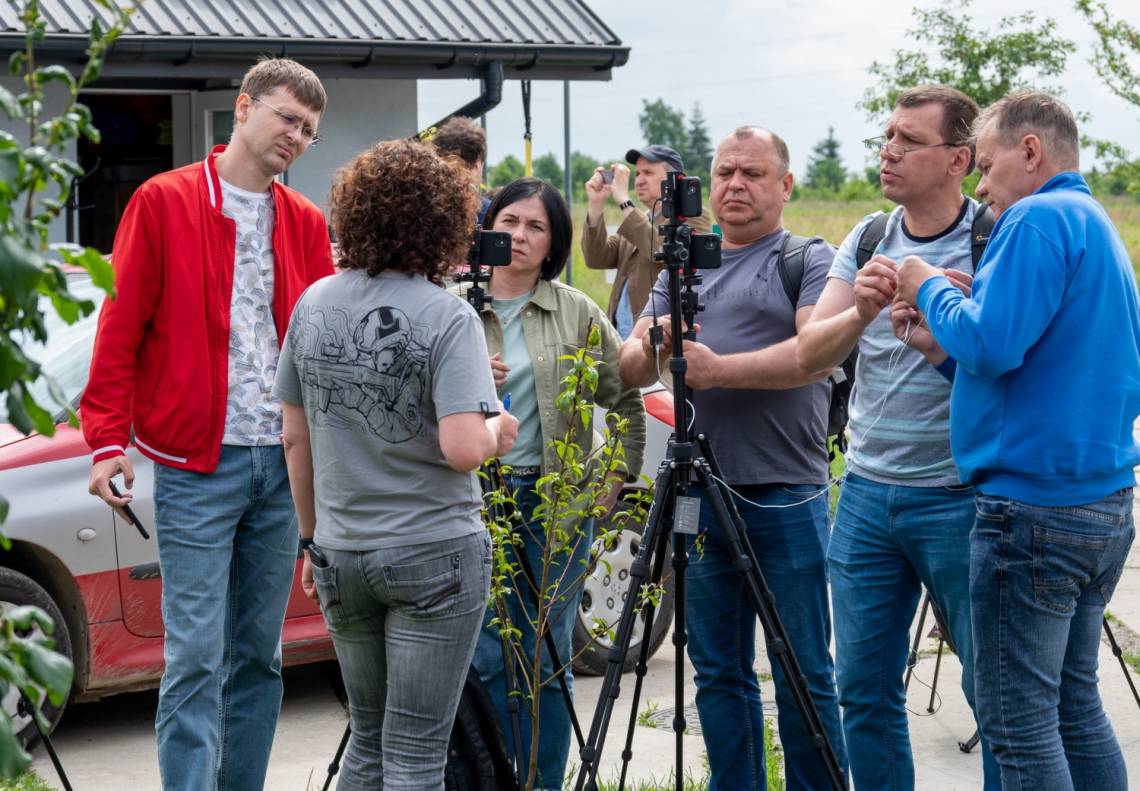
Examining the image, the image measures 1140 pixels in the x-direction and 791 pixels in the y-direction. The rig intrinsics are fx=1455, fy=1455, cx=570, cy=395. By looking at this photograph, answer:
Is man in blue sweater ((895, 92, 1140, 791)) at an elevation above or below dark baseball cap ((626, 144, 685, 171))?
below

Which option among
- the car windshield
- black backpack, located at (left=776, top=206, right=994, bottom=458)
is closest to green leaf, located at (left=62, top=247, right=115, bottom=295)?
black backpack, located at (left=776, top=206, right=994, bottom=458)

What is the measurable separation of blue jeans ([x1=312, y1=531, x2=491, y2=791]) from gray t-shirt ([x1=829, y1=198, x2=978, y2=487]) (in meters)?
1.17

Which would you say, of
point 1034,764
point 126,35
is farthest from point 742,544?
point 126,35

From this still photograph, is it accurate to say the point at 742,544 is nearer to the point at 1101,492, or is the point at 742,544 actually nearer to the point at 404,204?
the point at 1101,492

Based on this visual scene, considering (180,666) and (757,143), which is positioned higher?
(757,143)

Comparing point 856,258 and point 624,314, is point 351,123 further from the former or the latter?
point 856,258

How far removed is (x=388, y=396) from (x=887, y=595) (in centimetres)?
154

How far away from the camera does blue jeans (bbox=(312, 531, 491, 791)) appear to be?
317 cm

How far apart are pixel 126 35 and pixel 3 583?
20.7 ft

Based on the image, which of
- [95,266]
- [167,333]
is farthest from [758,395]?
[95,266]

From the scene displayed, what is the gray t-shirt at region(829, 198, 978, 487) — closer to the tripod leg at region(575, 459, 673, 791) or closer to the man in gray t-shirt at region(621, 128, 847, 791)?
the man in gray t-shirt at region(621, 128, 847, 791)

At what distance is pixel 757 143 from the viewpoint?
14.0ft

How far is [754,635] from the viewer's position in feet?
13.9

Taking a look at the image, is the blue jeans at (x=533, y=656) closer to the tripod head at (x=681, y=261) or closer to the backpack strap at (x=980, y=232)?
the tripod head at (x=681, y=261)
